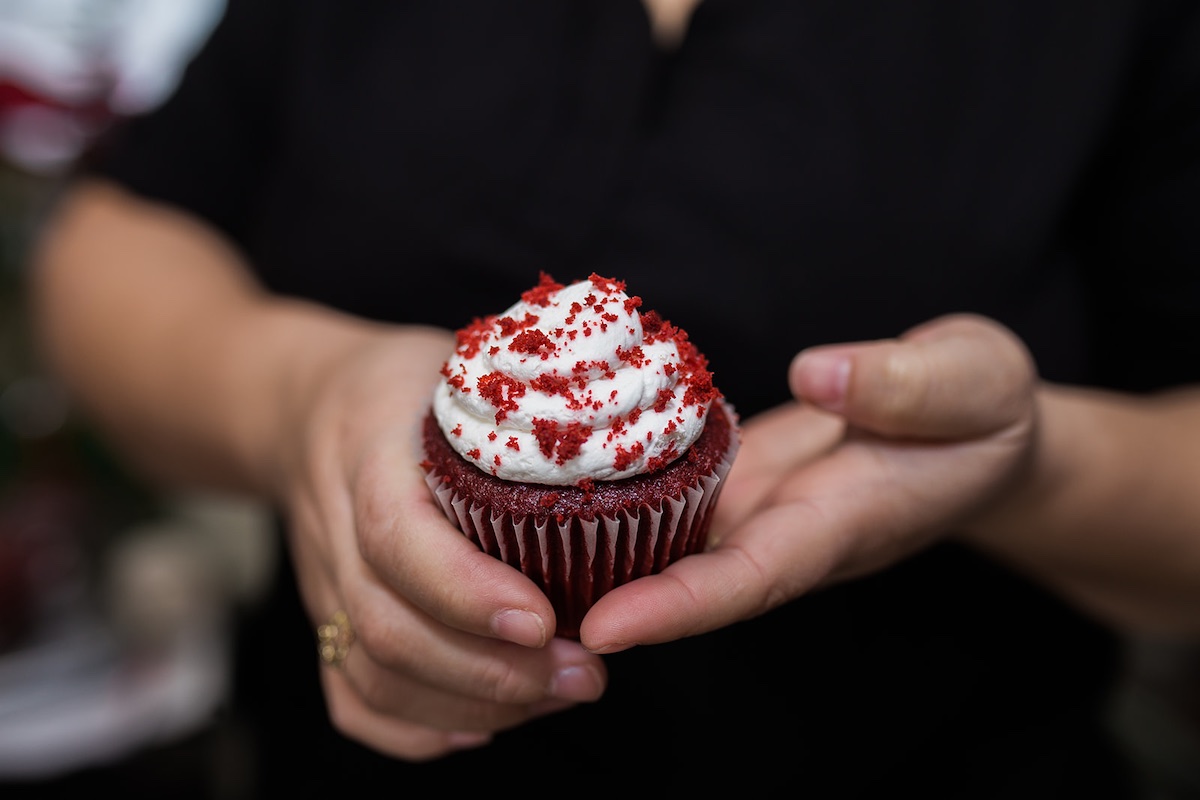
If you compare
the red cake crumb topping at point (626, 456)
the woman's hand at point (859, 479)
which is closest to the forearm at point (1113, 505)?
the woman's hand at point (859, 479)

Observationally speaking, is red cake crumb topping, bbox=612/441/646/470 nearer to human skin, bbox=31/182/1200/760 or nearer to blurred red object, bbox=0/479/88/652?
human skin, bbox=31/182/1200/760

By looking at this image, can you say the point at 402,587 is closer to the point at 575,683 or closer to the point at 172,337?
the point at 575,683

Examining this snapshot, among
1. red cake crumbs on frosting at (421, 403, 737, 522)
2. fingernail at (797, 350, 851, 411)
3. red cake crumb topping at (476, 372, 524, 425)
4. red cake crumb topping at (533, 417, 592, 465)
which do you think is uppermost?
fingernail at (797, 350, 851, 411)

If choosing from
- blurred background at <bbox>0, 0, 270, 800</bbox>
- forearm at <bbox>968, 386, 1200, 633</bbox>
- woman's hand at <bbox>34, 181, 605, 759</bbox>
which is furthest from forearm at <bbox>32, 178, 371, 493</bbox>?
forearm at <bbox>968, 386, 1200, 633</bbox>

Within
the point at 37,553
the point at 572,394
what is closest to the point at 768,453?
the point at 572,394

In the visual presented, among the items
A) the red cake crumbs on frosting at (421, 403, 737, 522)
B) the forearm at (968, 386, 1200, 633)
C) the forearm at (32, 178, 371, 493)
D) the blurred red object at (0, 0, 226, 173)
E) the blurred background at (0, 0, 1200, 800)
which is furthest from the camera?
the blurred red object at (0, 0, 226, 173)

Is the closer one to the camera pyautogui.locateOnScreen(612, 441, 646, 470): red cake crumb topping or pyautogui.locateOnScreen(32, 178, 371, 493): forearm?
pyautogui.locateOnScreen(612, 441, 646, 470): red cake crumb topping

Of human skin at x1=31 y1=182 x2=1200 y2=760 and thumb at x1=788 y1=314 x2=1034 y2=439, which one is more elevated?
thumb at x1=788 y1=314 x2=1034 y2=439

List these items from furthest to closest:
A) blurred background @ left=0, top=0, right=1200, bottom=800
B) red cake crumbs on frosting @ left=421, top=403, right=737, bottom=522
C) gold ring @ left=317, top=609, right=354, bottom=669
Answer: blurred background @ left=0, top=0, right=1200, bottom=800 < gold ring @ left=317, top=609, right=354, bottom=669 < red cake crumbs on frosting @ left=421, top=403, right=737, bottom=522
